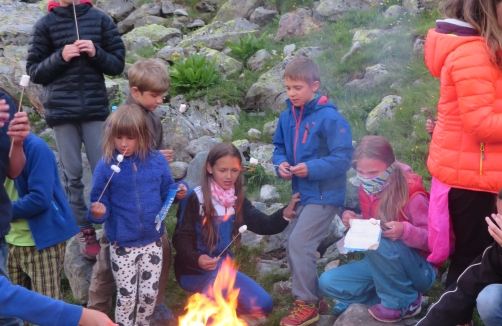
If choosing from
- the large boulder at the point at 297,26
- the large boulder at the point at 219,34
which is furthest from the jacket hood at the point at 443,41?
the large boulder at the point at 219,34

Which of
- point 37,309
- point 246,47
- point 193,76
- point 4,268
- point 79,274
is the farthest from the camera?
point 246,47

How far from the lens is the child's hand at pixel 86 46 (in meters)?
5.36

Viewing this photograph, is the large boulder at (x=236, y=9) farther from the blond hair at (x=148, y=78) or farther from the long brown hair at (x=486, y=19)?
the long brown hair at (x=486, y=19)

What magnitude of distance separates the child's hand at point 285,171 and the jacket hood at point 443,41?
1.37 meters

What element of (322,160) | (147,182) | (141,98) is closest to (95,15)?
(141,98)

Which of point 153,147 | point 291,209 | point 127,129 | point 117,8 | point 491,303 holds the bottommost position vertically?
point 117,8

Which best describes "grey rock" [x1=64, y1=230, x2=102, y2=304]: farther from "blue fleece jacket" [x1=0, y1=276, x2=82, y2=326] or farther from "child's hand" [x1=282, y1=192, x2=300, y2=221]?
"blue fleece jacket" [x1=0, y1=276, x2=82, y2=326]

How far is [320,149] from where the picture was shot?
4855mm

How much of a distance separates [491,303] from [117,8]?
14893 mm

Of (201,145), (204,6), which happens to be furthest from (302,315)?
(204,6)

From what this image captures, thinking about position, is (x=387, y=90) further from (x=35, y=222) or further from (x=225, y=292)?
(x=35, y=222)

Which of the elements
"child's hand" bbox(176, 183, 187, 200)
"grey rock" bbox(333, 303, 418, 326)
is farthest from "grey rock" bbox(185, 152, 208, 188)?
"grey rock" bbox(333, 303, 418, 326)

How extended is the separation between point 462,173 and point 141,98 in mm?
2662

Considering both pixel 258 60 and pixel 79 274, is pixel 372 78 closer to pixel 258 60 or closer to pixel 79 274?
pixel 258 60
